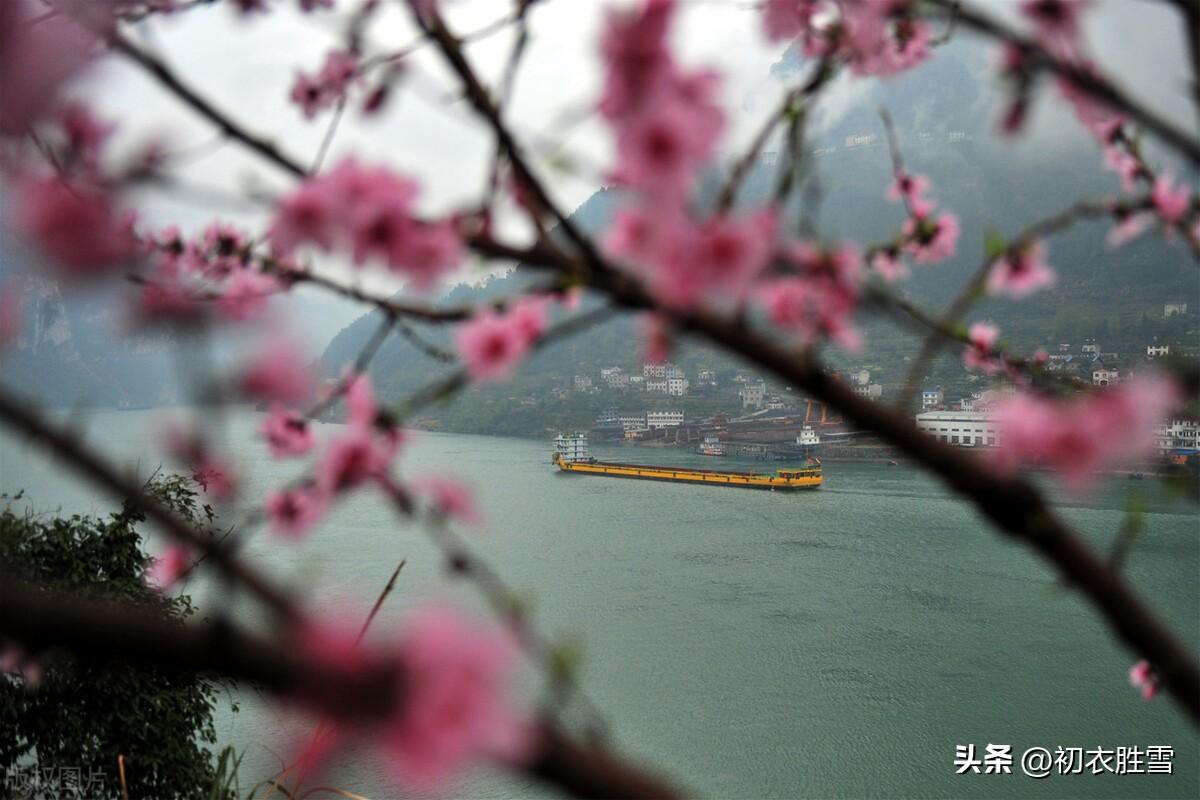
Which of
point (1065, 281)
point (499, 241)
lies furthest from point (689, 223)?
point (1065, 281)

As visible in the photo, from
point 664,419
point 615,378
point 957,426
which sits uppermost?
point 615,378

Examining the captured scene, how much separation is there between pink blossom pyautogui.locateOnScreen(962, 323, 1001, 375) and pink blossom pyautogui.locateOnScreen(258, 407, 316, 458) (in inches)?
37.5

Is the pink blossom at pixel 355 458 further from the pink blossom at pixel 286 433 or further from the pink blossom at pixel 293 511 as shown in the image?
the pink blossom at pixel 286 433

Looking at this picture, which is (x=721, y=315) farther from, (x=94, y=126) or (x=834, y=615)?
(x=834, y=615)

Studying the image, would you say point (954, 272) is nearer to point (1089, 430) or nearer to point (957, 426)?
point (957, 426)

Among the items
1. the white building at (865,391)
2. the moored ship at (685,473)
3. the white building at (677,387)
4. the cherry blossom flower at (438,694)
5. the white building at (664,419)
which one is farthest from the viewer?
the white building at (677,387)

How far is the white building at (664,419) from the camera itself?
3114 centimetres

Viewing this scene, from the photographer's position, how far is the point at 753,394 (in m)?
32.3

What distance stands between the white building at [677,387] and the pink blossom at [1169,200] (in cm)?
3113

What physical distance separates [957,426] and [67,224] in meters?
10.6

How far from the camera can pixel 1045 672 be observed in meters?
9.66

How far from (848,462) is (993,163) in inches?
617

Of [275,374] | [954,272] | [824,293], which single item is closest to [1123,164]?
[824,293]

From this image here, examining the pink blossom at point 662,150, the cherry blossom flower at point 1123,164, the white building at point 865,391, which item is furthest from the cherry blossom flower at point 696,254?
the cherry blossom flower at point 1123,164
